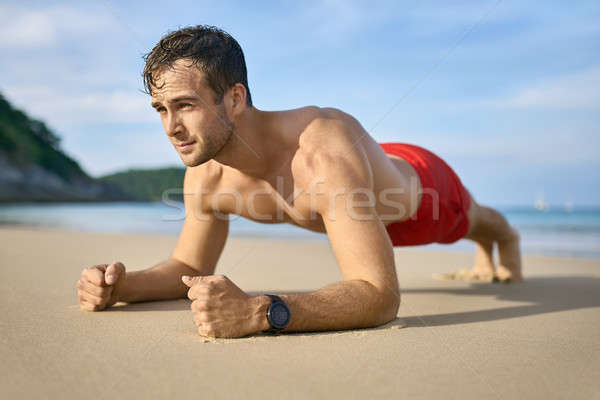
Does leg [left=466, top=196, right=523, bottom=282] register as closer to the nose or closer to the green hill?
the nose

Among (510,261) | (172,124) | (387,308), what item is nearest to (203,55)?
(172,124)

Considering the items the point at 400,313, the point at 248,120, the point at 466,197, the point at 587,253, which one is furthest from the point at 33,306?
the point at 587,253

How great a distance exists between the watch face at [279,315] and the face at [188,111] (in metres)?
0.84

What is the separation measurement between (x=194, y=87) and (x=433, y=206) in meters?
1.95

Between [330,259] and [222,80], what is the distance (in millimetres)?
3313

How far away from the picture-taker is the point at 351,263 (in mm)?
2037

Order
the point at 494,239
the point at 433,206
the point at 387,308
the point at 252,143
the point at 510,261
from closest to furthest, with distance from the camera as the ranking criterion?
the point at 387,308, the point at 252,143, the point at 433,206, the point at 510,261, the point at 494,239

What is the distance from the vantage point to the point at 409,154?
12.0 ft

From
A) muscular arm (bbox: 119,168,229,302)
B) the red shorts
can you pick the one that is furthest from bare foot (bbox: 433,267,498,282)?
muscular arm (bbox: 119,168,229,302)

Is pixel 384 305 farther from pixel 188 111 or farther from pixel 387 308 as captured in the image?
pixel 188 111

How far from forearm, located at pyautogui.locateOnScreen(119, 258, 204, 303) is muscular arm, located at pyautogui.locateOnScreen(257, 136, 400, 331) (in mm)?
933

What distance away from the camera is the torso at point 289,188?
7.99 ft

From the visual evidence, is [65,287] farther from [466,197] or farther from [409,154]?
[466,197]

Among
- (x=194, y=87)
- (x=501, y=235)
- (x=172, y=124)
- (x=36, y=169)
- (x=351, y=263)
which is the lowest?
(x=351, y=263)
